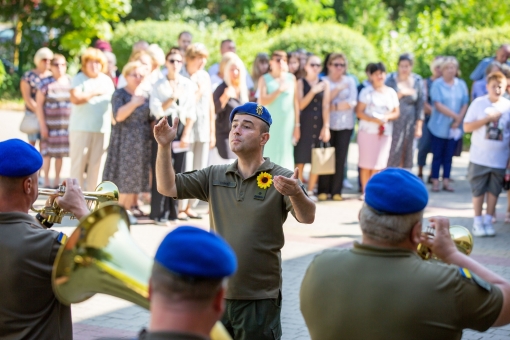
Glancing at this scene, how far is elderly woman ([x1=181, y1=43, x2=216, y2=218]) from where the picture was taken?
968cm

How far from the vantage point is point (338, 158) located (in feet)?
39.0

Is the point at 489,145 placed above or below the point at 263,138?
below

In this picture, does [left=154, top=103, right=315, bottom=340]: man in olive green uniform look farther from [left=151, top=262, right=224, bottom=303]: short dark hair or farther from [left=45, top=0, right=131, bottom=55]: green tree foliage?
[left=45, top=0, right=131, bottom=55]: green tree foliage

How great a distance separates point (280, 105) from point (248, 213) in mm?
6429

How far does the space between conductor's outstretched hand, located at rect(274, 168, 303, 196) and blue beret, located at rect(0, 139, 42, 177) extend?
1.21 metres

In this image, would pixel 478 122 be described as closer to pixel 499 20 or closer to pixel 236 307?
pixel 236 307

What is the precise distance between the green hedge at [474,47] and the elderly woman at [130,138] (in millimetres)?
9587

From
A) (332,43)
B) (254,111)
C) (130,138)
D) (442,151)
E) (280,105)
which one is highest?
(332,43)

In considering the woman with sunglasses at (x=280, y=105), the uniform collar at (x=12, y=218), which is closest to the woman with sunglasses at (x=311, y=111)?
the woman with sunglasses at (x=280, y=105)

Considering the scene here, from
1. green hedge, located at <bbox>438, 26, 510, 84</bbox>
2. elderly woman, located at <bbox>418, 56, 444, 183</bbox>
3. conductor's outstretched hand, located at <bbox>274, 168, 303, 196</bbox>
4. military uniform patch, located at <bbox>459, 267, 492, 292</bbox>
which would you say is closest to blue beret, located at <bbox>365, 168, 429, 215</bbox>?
military uniform patch, located at <bbox>459, 267, 492, 292</bbox>

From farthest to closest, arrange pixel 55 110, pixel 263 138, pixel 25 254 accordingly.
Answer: pixel 55 110, pixel 263 138, pixel 25 254

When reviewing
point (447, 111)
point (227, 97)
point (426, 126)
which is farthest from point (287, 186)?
point (426, 126)

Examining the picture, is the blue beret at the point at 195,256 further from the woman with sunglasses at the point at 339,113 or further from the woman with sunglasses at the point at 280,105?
the woman with sunglasses at the point at 339,113

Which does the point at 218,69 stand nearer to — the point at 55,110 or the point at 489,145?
the point at 55,110
